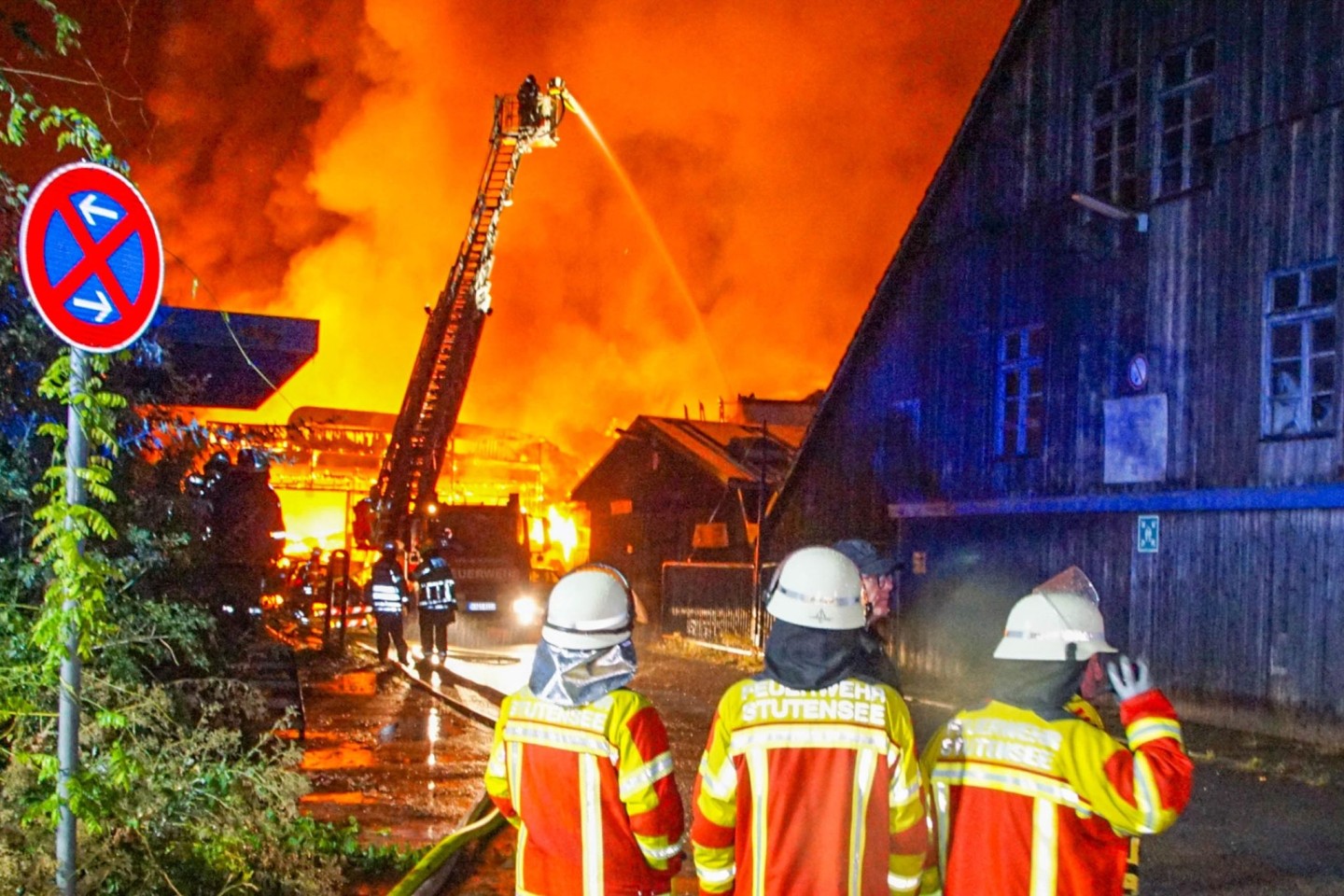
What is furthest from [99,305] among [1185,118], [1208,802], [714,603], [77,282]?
[714,603]

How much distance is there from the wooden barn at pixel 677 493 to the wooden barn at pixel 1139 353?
803 cm

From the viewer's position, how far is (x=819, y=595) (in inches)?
128

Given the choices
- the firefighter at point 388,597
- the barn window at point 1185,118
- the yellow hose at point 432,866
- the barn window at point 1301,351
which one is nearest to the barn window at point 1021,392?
the barn window at point 1185,118

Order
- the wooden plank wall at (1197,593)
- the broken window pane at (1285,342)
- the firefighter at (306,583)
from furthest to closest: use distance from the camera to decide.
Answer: the firefighter at (306,583), the broken window pane at (1285,342), the wooden plank wall at (1197,593)

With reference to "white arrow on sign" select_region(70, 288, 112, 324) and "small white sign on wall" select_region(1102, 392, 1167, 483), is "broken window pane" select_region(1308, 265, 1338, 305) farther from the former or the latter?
"white arrow on sign" select_region(70, 288, 112, 324)

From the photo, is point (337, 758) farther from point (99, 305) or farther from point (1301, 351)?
point (1301, 351)

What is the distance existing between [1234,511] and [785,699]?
37.3ft

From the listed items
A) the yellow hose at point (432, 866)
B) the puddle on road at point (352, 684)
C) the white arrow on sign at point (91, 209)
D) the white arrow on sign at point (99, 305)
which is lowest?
the puddle on road at point (352, 684)

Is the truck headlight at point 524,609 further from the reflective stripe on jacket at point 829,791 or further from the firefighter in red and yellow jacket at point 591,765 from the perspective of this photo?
the reflective stripe on jacket at point 829,791

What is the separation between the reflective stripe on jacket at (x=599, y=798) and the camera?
11.4 ft

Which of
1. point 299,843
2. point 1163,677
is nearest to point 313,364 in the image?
point 1163,677

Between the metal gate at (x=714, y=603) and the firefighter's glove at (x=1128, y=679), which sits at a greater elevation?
the firefighter's glove at (x=1128, y=679)

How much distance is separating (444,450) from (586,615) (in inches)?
749

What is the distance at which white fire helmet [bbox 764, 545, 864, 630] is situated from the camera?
327 cm
